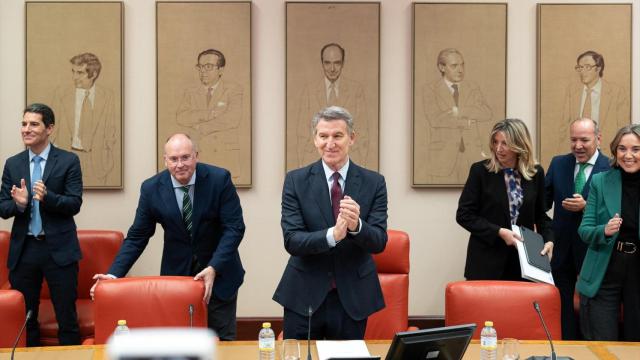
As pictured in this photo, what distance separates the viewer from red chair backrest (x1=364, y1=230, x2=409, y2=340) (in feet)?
12.5

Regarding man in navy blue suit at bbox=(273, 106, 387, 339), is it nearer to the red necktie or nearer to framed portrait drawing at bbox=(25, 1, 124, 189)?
the red necktie

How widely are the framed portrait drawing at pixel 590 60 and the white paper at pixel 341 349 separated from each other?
10.4 feet

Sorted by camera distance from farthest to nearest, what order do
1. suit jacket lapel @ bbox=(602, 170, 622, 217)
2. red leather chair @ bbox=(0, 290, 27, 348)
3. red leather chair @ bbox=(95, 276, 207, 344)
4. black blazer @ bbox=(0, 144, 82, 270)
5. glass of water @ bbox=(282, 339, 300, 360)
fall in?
black blazer @ bbox=(0, 144, 82, 270)
suit jacket lapel @ bbox=(602, 170, 622, 217)
red leather chair @ bbox=(95, 276, 207, 344)
red leather chair @ bbox=(0, 290, 27, 348)
glass of water @ bbox=(282, 339, 300, 360)

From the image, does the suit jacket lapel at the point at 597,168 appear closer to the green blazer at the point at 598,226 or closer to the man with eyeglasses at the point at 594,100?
the green blazer at the point at 598,226

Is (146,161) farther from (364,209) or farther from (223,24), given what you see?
(364,209)

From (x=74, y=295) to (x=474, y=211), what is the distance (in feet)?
8.10

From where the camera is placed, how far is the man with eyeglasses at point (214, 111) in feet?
17.2

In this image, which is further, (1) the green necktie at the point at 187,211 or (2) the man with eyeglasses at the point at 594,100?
(2) the man with eyeglasses at the point at 594,100

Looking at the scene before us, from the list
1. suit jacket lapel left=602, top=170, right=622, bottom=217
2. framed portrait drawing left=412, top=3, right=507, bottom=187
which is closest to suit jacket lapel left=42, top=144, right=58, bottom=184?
framed portrait drawing left=412, top=3, right=507, bottom=187

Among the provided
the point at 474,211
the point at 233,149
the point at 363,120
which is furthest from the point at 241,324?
the point at 474,211

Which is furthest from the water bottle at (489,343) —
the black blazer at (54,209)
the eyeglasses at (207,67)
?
the eyeglasses at (207,67)

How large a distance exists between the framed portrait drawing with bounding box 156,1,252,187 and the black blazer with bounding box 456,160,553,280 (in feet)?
6.00

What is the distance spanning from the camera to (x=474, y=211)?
423 centimetres

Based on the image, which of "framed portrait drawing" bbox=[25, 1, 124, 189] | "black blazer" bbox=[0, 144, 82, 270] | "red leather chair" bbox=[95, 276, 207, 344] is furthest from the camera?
"framed portrait drawing" bbox=[25, 1, 124, 189]
